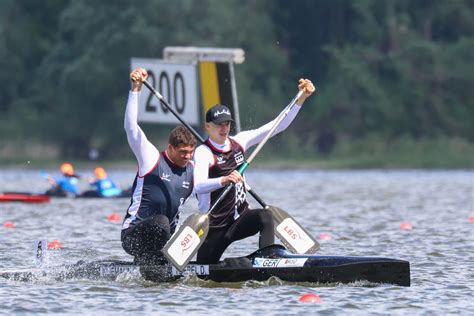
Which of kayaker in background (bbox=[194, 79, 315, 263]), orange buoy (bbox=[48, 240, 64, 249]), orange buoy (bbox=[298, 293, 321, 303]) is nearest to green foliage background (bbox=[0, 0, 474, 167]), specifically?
orange buoy (bbox=[48, 240, 64, 249])

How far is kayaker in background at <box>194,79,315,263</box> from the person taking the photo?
45.2 ft

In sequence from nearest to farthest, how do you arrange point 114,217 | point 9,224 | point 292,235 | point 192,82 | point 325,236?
point 292,235, point 325,236, point 192,82, point 9,224, point 114,217

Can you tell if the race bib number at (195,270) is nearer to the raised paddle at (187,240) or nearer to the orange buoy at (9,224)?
the raised paddle at (187,240)

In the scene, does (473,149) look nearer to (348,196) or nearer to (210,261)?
(348,196)

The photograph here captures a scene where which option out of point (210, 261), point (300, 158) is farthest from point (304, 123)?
point (210, 261)

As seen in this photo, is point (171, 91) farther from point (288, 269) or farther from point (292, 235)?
point (288, 269)

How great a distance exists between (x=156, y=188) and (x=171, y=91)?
808 cm

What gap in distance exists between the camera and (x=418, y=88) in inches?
2426

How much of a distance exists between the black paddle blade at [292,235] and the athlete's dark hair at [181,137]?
5.25 ft

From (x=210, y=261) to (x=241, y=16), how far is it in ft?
169

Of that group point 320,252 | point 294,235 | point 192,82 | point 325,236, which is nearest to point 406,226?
point 325,236

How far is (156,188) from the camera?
13.9 metres

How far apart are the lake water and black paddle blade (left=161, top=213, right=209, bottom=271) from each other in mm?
334

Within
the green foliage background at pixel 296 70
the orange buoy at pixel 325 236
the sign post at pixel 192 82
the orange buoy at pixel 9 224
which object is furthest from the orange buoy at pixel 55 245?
the green foliage background at pixel 296 70
